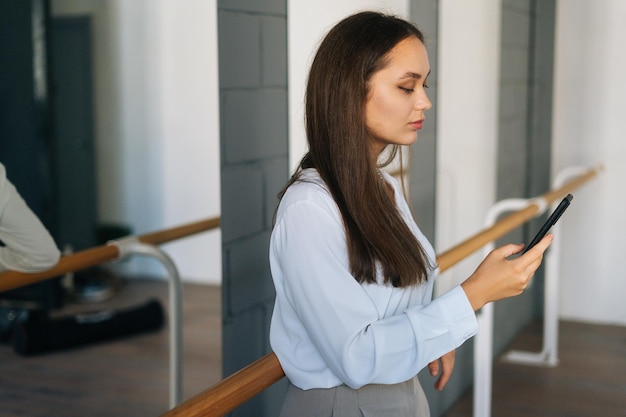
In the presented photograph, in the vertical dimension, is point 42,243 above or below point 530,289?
above

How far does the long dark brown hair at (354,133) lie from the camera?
1190mm

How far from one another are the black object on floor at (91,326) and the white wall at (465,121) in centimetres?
120

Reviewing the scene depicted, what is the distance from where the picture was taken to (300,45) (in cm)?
209

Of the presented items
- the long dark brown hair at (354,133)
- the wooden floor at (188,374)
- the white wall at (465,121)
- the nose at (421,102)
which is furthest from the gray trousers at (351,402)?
the white wall at (465,121)

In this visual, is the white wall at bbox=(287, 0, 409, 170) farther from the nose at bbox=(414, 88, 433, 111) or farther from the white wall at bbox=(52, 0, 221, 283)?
the nose at bbox=(414, 88, 433, 111)

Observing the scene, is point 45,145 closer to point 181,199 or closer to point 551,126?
point 181,199

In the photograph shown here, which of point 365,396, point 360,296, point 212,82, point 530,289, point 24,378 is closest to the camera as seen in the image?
point 360,296

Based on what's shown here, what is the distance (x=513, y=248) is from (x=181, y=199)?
1.69 m

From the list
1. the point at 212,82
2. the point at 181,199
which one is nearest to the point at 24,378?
the point at 181,199

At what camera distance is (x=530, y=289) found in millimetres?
4578

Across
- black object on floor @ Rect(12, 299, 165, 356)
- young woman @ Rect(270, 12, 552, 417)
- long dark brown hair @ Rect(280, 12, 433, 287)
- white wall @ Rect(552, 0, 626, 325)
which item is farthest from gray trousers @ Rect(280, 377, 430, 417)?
white wall @ Rect(552, 0, 626, 325)

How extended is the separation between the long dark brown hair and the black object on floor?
226 cm

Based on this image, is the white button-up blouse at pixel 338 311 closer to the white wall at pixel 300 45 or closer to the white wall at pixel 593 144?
the white wall at pixel 300 45

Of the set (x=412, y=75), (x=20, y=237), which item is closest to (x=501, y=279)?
(x=412, y=75)
